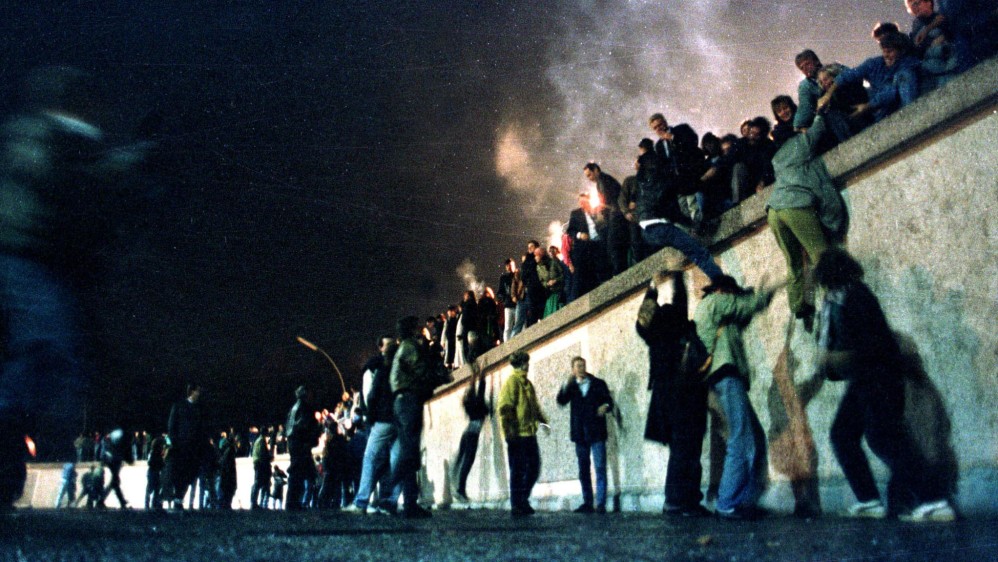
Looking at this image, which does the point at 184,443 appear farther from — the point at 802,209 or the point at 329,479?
the point at 802,209

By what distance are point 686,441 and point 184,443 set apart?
9478 millimetres

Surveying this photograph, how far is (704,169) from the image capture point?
918cm

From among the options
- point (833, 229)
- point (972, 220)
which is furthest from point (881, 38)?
point (972, 220)

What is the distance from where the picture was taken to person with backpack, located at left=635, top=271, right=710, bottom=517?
741 centimetres

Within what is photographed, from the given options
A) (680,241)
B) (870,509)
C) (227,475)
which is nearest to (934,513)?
(870,509)

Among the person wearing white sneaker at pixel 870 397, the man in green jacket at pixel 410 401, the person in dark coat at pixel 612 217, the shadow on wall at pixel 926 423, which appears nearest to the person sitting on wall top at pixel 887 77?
the person wearing white sneaker at pixel 870 397

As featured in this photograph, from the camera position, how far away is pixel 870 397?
19.5ft

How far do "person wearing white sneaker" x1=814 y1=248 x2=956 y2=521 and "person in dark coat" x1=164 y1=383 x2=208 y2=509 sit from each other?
35.9ft

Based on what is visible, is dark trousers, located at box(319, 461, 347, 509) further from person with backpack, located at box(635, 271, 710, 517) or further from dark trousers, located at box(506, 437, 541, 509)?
person with backpack, located at box(635, 271, 710, 517)

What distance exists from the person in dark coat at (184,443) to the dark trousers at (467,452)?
14.7 feet

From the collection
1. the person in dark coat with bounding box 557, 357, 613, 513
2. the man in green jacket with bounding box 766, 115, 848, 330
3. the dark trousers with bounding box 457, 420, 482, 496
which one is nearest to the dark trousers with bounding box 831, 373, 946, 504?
the man in green jacket with bounding box 766, 115, 848, 330

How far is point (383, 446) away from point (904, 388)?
5.90m

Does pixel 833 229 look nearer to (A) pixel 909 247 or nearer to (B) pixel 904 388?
(A) pixel 909 247

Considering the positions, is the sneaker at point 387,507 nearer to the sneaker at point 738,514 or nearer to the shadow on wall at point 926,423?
the sneaker at point 738,514
